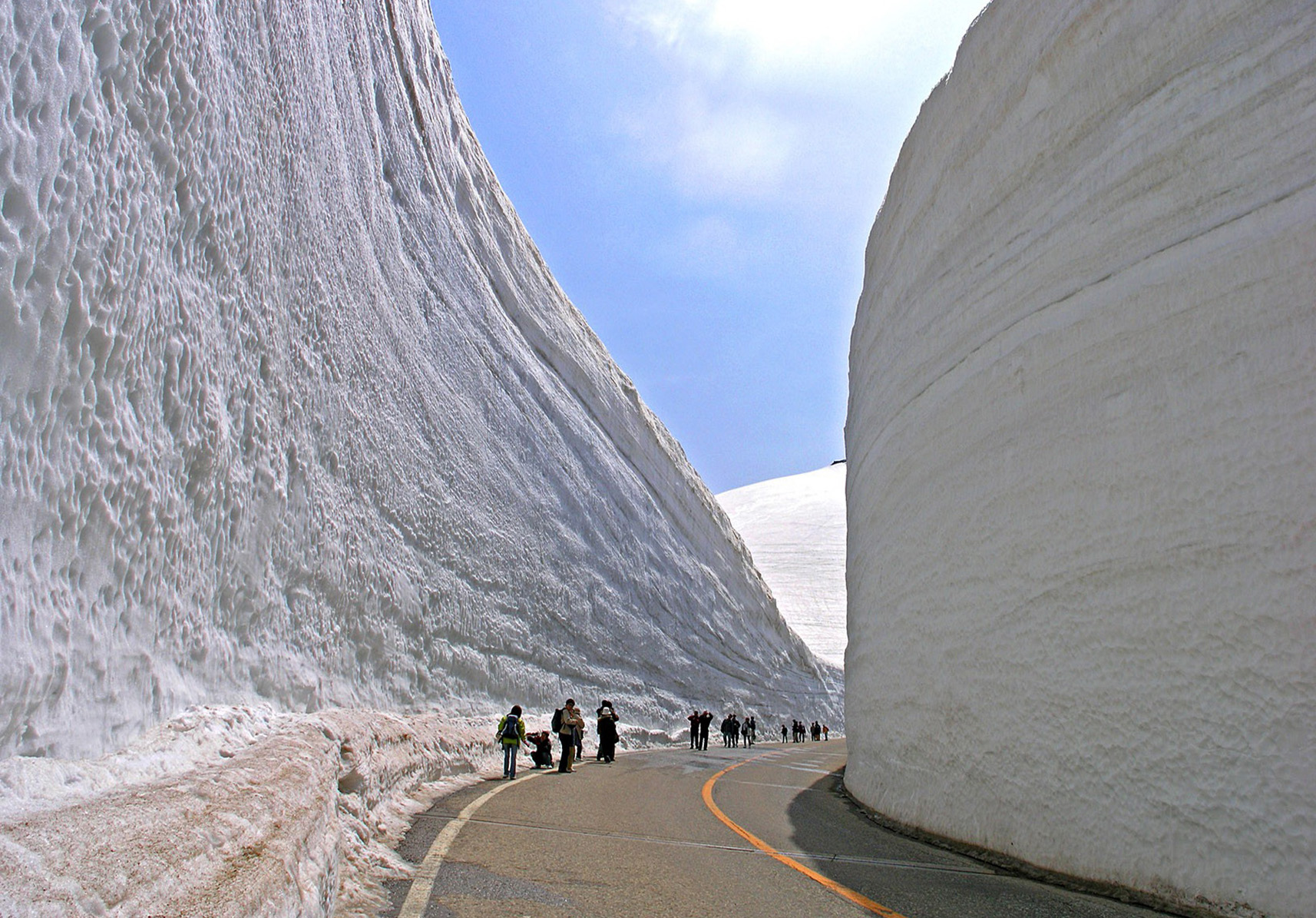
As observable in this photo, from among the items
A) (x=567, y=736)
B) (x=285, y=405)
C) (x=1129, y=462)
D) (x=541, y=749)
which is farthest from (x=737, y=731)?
(x=1129, y=462)

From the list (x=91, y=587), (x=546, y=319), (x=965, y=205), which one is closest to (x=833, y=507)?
(x=546, y=319)

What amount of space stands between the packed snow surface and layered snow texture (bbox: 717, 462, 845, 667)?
22188 millimetres

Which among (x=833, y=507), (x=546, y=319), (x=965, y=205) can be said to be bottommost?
(x=965, y=205)

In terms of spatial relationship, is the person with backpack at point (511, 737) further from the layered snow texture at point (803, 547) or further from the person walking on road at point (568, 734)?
the layered snow texture at point (803, 547)

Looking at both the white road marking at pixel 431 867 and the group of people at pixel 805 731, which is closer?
the white road marking at pixel 431 867

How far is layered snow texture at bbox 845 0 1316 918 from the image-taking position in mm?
4949

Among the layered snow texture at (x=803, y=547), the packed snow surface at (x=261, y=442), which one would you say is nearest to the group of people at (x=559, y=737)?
the packed snow surface at (x=261, y=442)

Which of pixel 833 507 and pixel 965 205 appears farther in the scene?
pixel 833 507

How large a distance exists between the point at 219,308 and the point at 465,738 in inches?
329

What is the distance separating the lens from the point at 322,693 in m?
10.8

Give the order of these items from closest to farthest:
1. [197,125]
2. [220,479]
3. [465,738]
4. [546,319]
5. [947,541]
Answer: [197,125]
[220,479]
[947,541]
[465,738]
[546,319]

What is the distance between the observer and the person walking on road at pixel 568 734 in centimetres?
1449

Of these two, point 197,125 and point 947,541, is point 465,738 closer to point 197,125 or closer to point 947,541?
point 947,541

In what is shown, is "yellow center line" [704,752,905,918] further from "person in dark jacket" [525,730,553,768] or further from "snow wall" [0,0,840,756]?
"person in dark jacket" [525,730,553,768]
